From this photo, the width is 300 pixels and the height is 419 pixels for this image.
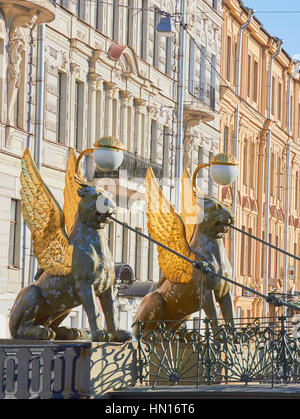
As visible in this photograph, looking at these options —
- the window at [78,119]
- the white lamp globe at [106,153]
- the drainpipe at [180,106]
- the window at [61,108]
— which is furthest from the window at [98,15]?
the white lamp globe at [106,153]

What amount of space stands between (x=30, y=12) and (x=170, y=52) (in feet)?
36.3

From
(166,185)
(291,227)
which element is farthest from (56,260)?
→ (291,227)

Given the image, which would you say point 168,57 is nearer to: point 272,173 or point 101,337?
point 272,173

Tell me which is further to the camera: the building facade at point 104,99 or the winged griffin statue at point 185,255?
the building facade at point 104,99

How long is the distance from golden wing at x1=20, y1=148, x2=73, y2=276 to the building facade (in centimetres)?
977

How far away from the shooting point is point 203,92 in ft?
124

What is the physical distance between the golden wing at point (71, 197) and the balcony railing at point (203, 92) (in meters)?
23.5

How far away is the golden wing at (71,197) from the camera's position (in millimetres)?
13188

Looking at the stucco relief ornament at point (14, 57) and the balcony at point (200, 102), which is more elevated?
the balcony at point (200, 102)

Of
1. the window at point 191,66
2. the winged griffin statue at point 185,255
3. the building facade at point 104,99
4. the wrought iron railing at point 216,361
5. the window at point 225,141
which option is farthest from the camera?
the window at point 225,141

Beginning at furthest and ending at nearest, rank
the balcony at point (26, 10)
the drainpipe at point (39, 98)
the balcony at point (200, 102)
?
the balcony at point (200, 102) < the drainpipe at point (39, 98) < the balcony at point (26, 10)

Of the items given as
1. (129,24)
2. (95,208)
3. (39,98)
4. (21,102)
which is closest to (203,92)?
(129,24)

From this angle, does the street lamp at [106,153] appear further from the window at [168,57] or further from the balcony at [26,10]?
the window at [168,57]
